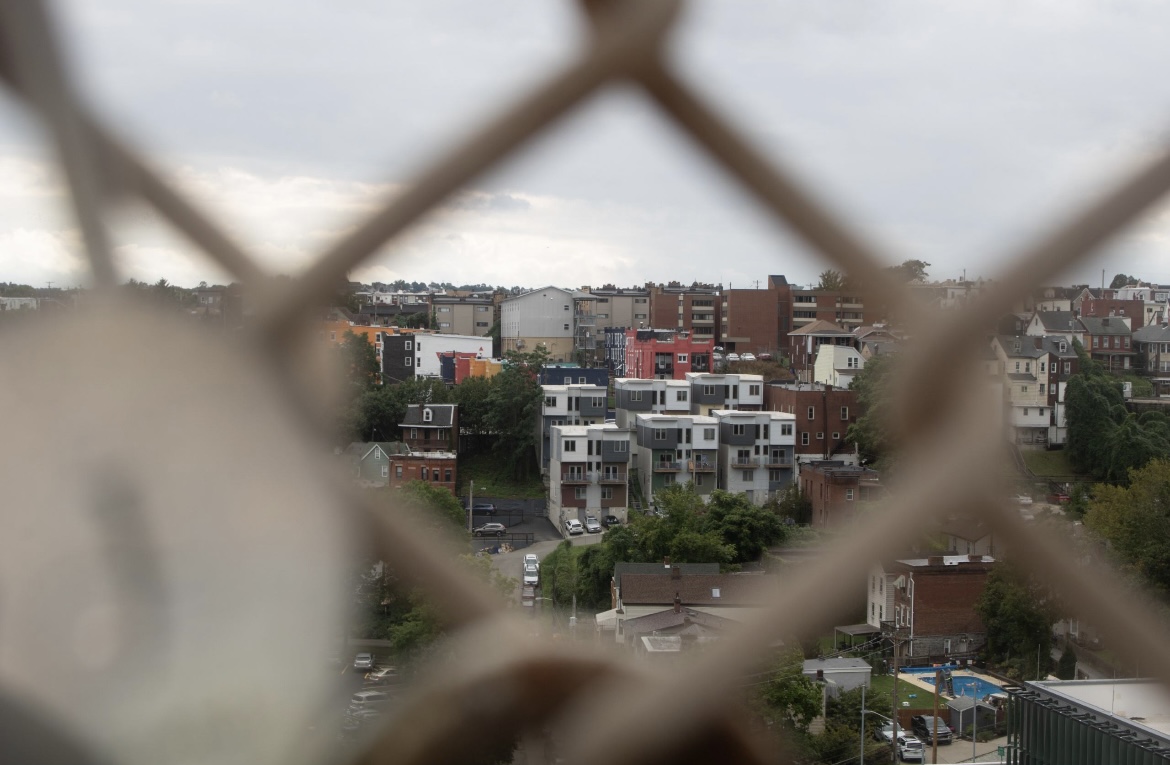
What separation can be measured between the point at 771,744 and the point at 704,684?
0.08 feet

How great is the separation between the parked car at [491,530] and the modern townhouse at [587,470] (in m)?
0.22

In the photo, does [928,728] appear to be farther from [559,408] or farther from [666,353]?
[666,353]

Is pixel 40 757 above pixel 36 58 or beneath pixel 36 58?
beneath

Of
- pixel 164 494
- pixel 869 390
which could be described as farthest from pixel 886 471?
pixel 164 494

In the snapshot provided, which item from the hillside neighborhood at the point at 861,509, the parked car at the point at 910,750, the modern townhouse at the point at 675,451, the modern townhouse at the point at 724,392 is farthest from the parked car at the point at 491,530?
the modern townhouse at the point at 675,451

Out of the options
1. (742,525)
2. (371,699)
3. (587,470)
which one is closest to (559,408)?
(587,470)

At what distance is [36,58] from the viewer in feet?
0.67

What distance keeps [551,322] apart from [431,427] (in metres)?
0.13

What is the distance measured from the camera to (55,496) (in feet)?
0.59

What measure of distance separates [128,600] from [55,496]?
0.02 meters

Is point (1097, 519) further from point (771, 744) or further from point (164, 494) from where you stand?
point (164, 494)

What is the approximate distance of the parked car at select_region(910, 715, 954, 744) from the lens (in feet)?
1.30

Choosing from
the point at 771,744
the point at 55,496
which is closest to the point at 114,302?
the point at 55,496

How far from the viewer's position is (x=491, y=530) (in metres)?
0.32
